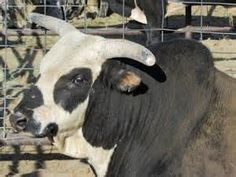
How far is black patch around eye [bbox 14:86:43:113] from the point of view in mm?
3941

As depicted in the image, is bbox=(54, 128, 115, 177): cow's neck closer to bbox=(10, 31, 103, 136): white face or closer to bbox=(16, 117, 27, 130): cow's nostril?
bbox=(10, 31, 103, 136): white face

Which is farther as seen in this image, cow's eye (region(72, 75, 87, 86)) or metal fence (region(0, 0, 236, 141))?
metal fence (region(0, 0, 236, 141))

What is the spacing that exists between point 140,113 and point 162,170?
1.20 ft

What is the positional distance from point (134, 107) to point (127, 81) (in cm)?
21

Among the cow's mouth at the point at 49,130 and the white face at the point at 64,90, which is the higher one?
the white face at the point at 64,90

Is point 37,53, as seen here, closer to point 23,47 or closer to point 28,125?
point 23,47

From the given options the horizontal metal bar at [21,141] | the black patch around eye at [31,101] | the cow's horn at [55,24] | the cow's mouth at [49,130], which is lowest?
the horizontal metal bar at [21,141]

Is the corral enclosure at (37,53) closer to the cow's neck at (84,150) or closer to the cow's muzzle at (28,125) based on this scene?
the cow's neck at (84,150)

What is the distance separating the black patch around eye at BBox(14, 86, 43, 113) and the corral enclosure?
6.16 ft

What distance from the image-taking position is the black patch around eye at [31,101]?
394 cm

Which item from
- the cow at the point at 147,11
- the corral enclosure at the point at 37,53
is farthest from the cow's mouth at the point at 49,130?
the cow at the point at 147,11

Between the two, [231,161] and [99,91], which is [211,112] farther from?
[99,91]

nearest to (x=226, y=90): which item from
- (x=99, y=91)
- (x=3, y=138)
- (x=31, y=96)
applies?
(x=99, y=91)

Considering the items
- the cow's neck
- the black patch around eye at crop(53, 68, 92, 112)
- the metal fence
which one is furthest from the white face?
the metal fence
